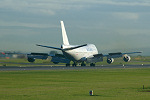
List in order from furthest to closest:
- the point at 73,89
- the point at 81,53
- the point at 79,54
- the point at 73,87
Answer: the point at 81,53 → the point at 79,54 → the point at 73,87 → the point at 73,89

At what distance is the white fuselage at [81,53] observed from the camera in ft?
328

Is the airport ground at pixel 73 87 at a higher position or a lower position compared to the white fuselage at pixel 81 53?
lower

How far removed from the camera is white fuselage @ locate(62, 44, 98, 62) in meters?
99.9

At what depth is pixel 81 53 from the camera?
351ft

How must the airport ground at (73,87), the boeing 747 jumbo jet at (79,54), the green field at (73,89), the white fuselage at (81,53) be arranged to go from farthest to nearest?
1. the white fuselage at (81,53)
2. the boeing 747 jumbo jet at (79,54)
3. the airport ground at (73,87)
4. the green field at (73,89)

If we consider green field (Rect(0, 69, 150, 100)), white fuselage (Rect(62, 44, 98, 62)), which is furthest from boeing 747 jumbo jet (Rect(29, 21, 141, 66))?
green field (Rect(0, 69, 150, 100))

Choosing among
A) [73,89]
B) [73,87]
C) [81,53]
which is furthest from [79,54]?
[73,89]

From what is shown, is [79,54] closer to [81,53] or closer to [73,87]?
[81,53]

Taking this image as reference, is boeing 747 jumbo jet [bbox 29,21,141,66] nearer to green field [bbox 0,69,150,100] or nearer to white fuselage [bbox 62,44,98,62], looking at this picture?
white fuselage [bbox 62,44,98,62]

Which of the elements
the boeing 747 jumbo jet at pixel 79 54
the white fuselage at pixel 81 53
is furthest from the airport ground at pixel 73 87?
the white fuselage at pixel 81 53

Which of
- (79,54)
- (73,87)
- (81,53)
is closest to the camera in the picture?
(73,87)

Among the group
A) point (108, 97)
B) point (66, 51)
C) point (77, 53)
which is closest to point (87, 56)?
point (77, 53)

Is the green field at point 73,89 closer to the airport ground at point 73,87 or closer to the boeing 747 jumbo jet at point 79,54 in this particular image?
the airport ground at point 73,87

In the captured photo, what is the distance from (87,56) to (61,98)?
268 ft
